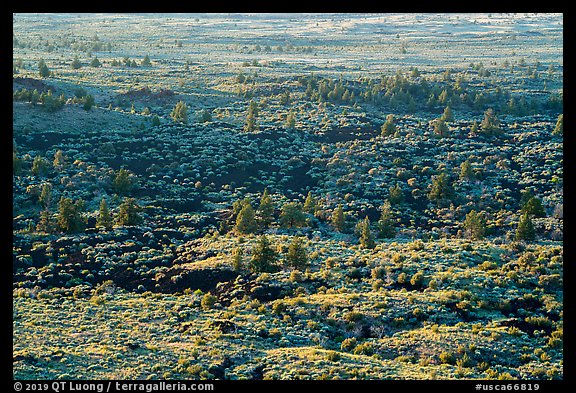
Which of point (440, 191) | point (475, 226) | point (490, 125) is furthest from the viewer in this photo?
point (490, 125)

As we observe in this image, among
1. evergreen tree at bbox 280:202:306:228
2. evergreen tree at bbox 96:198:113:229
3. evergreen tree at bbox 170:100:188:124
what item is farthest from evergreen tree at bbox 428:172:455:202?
evergreen tree at bbox 170:100:188:124

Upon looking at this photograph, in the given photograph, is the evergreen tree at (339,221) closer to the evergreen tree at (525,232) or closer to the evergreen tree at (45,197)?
the evergreen tree at (525,232)

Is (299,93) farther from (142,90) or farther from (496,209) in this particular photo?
(496,209)

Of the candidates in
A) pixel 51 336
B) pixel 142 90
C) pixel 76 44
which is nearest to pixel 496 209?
pixel 51 336

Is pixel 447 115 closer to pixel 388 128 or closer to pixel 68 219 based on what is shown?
pixel 388 128

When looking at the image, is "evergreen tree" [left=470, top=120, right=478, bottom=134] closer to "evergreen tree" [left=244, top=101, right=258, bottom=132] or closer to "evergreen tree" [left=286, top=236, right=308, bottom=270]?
"evergreen tree" [left=244, top=101, right=258, bottom=132]

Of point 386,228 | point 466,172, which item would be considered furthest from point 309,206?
point 466,172
